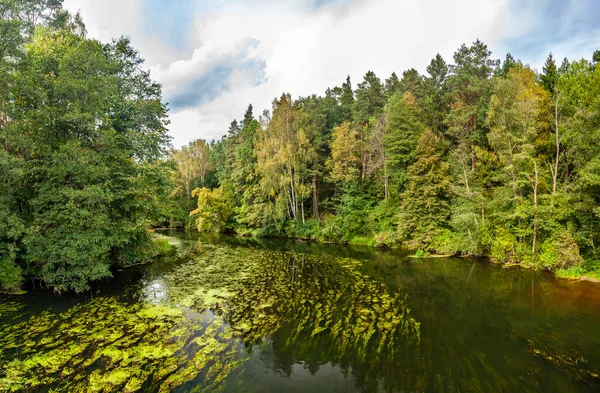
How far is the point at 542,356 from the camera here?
774cm

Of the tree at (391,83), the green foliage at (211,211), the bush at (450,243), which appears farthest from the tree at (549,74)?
the green foliage at (211,211)

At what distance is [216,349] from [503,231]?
834 inches

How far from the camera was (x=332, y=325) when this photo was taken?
9.70 metres

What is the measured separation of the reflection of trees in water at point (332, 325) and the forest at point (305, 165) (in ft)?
27.1

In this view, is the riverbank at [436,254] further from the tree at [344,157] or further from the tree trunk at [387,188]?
the tree at [344,157]

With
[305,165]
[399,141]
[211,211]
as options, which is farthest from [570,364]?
[211,211]

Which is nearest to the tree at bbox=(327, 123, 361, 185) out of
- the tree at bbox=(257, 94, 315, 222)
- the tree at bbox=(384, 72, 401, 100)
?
the tree at bbox=(257, 94, 315, 222)

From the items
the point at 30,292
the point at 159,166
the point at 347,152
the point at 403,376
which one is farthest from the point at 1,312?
the point at 347,152

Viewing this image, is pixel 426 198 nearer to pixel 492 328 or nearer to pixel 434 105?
pixel 434 105

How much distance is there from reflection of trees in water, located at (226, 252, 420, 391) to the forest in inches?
325

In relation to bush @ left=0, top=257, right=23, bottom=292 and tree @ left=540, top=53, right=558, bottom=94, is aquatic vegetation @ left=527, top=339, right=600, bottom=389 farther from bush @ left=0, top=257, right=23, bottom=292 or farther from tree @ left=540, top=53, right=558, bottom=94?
tree @ left=540, top=53, right=558, bottom=94

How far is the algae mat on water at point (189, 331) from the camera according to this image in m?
6.65

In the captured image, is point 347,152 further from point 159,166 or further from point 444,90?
point 159,166

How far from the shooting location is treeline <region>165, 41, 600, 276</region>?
17031mm
